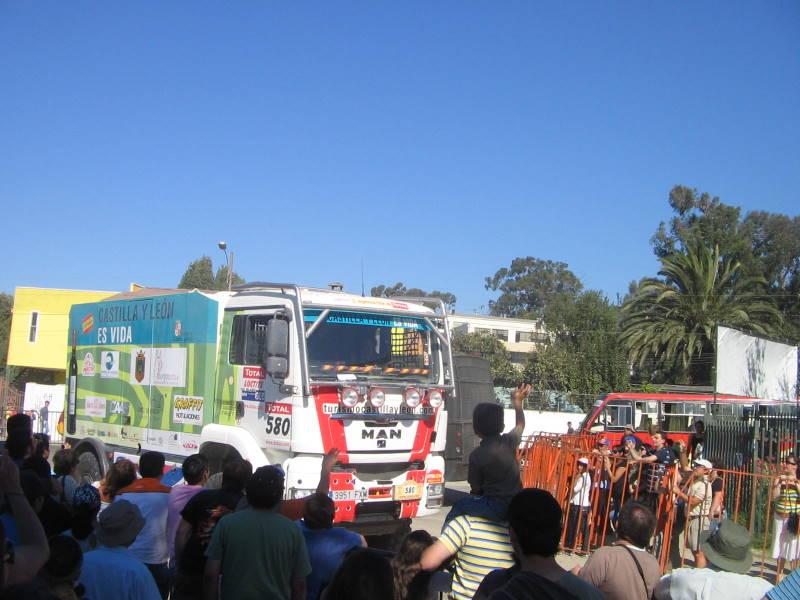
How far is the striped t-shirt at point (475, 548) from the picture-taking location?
4230 millimetres

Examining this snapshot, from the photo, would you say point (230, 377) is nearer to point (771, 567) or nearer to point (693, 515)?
point (693, 515)

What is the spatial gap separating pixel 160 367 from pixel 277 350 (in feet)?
9.61

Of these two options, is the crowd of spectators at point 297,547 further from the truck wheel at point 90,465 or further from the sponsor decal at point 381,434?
the truck wheel at point 90,465

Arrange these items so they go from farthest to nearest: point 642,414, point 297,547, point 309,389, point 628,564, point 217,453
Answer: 1. point 642,414
2. point 217,453
3. point 309,389
4. point 297,547
5. point 628,564

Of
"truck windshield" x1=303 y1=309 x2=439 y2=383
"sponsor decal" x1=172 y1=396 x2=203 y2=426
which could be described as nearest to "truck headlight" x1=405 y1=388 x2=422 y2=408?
"truck windshield" x1=303 y1=309 x2=439 y2=383

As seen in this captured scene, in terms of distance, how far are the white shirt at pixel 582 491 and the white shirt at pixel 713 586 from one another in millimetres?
7696

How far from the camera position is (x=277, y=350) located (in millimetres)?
9305

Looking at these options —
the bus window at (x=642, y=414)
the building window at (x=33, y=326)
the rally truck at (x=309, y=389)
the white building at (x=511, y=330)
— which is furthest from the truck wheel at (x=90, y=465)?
the white building at (x=511, y=330)

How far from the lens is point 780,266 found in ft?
179

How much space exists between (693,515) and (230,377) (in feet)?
20.6

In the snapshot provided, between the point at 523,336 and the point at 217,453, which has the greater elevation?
the point at 523,336

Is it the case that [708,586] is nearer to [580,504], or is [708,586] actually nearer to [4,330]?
[580,504]

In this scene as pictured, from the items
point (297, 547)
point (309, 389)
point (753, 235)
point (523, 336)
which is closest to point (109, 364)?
point (309, 389)

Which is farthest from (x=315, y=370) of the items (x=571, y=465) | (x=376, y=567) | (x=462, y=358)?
(x=462, y=358)
